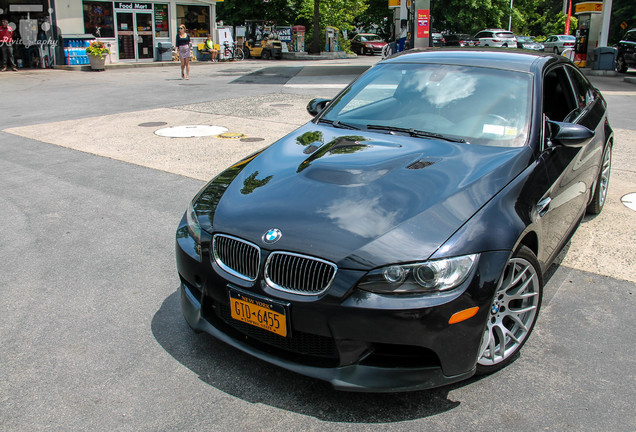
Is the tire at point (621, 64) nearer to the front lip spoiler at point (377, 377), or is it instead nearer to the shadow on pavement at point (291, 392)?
the shadow on pavement at point (291, 392)

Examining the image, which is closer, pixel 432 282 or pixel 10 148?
pixel 432 282

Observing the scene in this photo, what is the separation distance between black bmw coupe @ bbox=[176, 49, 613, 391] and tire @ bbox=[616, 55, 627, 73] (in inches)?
1000

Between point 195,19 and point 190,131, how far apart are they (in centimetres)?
2543

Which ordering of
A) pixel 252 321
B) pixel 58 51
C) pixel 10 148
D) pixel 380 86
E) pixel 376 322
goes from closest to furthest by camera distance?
pixel 376 322, pixel 252 321, pixel 380 86, pixel 10 148, pixel 58 51

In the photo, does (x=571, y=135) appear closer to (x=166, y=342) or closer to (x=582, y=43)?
(x=166, y=342)

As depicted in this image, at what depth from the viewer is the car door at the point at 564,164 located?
372cm

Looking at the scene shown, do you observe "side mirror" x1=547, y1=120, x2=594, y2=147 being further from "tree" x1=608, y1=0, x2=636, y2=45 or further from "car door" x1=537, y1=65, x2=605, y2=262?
"tree" x1=608, y1=0, x2=636, y2=45

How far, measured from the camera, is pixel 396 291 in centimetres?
272

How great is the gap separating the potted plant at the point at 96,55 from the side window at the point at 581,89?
2342 centimetres

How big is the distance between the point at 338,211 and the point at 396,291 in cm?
55

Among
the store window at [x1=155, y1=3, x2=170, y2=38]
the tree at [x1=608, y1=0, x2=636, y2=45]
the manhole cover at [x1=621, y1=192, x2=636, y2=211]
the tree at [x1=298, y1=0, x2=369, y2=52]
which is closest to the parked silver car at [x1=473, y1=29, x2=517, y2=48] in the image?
the tree at [x1=608, y1=0, x2=636, y2=45]

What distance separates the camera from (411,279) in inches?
108

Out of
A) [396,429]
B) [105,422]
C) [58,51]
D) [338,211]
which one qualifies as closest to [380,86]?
[338,211]

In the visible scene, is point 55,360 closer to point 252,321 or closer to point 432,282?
point 252,321
